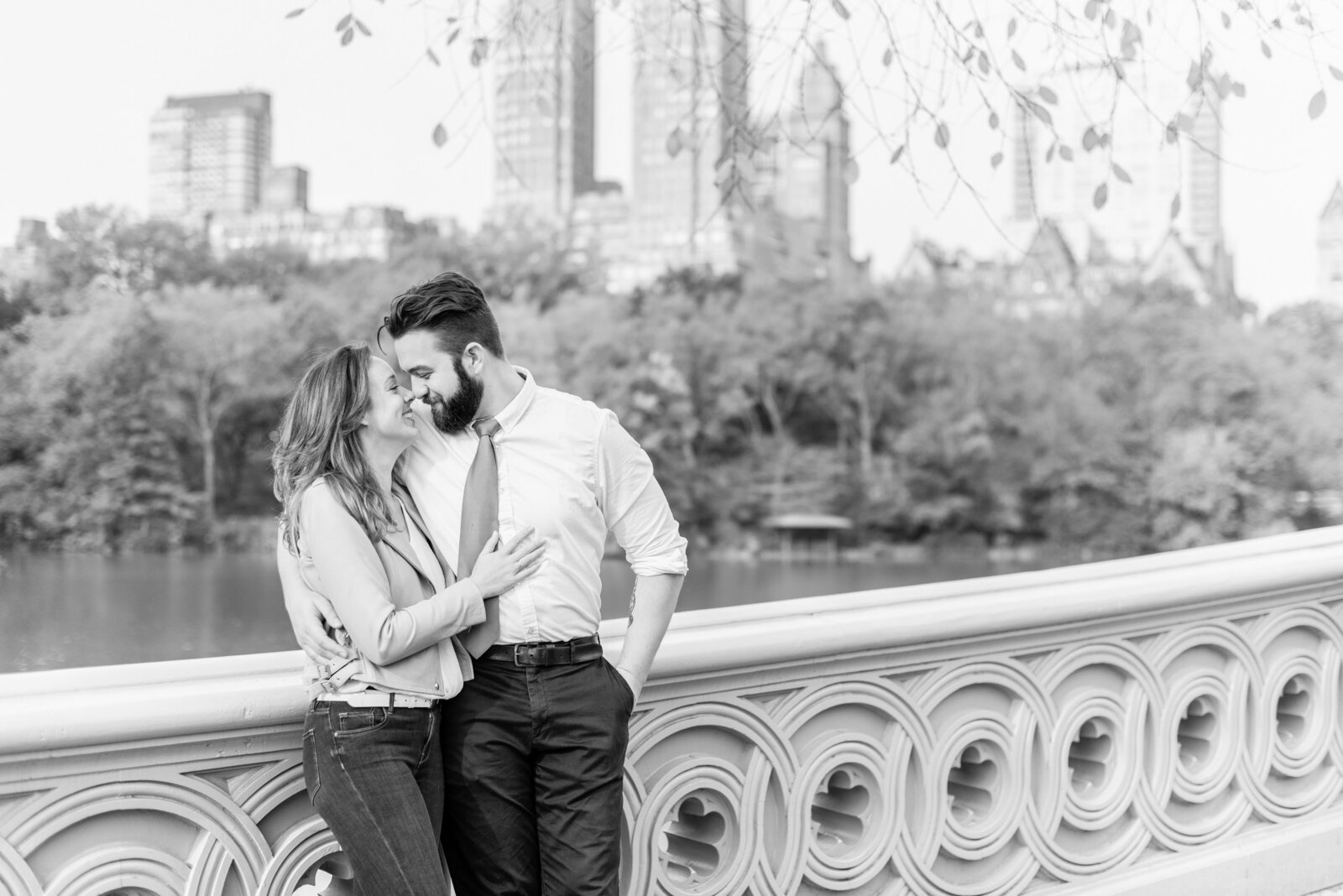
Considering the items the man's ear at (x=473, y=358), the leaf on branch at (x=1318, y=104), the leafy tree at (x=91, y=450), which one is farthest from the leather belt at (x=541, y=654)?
the leafy tree at (x=91, y=450)

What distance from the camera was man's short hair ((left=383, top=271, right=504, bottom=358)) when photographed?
206 centimetres

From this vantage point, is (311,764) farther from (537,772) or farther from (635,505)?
(635,505)

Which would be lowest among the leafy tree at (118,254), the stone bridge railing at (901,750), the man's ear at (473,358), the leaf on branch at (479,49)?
the stone bridge railing at (901,750)

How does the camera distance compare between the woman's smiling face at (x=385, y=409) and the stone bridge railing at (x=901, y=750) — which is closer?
the stone bridge railing at (x=901, y=750)

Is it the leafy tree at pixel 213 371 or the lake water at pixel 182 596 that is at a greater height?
the leafy tree at pixel 213 371

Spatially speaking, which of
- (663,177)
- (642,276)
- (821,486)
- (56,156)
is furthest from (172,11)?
(821,486)

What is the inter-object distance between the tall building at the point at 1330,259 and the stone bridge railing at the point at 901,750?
52.8m

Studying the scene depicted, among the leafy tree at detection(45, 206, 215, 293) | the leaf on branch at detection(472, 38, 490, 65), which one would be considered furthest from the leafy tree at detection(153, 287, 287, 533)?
the leaf on branch at detection(472, 38, 490, 65)

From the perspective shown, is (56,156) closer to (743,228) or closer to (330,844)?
(743,228)

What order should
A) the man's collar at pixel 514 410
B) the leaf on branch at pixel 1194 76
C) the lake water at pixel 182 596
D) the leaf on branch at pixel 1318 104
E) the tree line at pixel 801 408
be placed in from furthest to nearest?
the tree line at pixel 801 408, the lake water at pixel 182 596, the leaf on branch at pixel 1194 76, the leaf on branch at pixel 1318 104, the man's collar at pixel 514 410

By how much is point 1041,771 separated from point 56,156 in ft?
198

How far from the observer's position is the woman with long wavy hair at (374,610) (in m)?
1.80

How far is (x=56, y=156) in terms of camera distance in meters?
55.4

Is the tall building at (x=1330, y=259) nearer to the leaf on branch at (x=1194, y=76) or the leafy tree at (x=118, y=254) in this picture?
the leafy tree at (x=118, y=254)
